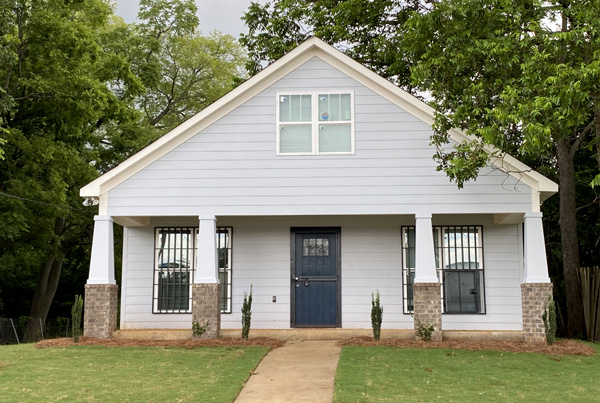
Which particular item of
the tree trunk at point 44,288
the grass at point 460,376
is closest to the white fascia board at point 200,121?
Answer: the grass at point 460,376

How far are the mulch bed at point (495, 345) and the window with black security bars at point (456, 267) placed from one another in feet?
5.43

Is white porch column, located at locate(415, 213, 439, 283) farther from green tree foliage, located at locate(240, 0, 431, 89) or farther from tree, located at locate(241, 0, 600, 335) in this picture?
green tree foliage, located at locate(240, 0, 431, 89)

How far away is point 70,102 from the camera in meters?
19.8

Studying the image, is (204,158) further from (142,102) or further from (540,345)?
(142,102)

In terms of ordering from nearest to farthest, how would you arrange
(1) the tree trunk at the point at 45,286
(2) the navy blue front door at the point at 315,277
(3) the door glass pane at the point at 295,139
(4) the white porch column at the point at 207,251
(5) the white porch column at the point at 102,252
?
(4) the white porch column at the point at 207,251
(5) the white porch column at the point at 102,252
(3) the door glass pane at the point at 295,139
(2) the navy blue front door at the point at 315,277
(1) the tree trunk at the point at 45,286

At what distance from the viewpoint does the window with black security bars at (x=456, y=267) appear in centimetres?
1506

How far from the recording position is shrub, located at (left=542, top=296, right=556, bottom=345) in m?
13.1

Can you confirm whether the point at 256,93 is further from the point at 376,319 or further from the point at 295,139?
the point at 376,319

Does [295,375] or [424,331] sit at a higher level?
[424,331]

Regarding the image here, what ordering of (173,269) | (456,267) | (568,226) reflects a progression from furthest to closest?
(568,226) < (173,269) < (456,267)

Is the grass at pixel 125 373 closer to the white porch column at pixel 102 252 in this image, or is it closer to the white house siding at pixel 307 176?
the white porch column at pixel 102 252

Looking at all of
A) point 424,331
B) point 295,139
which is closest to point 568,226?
point 424,331

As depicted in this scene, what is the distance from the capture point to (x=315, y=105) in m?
14.3

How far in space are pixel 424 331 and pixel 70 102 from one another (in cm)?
1267
